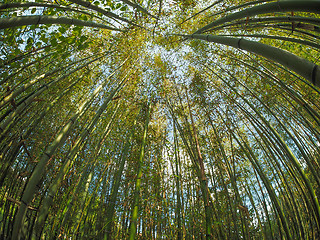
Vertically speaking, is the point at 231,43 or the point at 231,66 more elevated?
the point at 231,66

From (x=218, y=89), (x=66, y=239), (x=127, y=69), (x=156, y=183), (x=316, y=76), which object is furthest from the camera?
(x=127, y=69)

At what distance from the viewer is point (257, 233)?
11.3 feet

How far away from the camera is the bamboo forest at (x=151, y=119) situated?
166cm

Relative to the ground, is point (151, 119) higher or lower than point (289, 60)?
higher

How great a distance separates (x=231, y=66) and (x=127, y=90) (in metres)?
2.17

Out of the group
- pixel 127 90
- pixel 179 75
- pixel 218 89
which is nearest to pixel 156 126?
pixel 127 90

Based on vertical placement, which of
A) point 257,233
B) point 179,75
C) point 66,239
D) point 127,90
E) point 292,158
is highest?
point 179,75

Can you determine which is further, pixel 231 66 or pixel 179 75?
pixel 179 75

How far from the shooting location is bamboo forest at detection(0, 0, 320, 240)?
1659mm

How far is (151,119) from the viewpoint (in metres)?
3.95

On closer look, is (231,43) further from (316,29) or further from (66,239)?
(66,239)

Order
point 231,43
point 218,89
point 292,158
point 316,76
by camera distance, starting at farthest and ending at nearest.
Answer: point 218,89 < point 292,158 < point 231,43 < point 316,76

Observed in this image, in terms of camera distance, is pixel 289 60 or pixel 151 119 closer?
pixel 289 60

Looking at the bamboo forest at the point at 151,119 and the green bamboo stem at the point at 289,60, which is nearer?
the green bamboo stem at the point at 289,60
